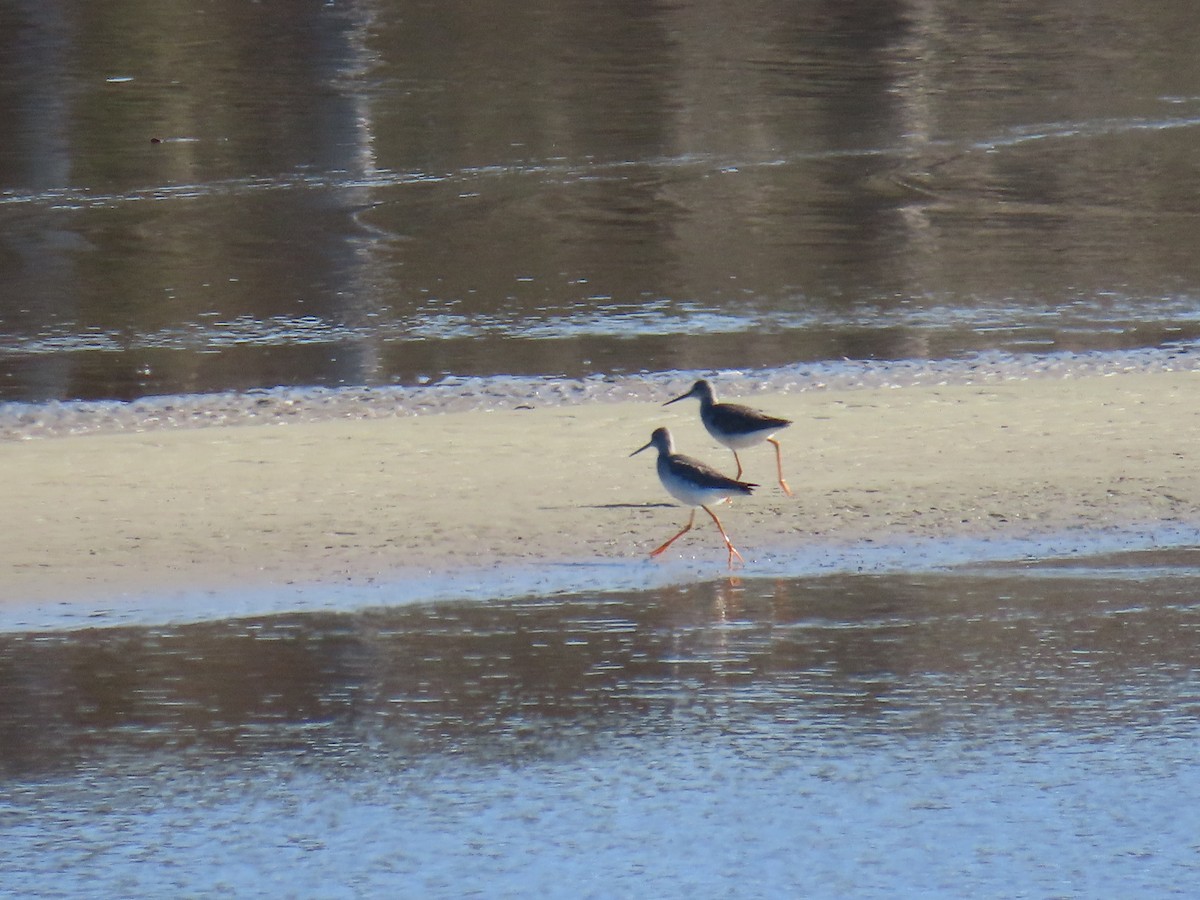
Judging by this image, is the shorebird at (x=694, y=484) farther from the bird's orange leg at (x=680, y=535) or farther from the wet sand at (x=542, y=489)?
the wet sand at (x=542, y=489)

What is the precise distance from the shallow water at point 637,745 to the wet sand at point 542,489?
26.3 inches

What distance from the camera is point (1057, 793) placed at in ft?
21.4

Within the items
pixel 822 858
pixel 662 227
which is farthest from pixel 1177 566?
pixel 662 227

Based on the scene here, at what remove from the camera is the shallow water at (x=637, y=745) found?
6047 millimetres

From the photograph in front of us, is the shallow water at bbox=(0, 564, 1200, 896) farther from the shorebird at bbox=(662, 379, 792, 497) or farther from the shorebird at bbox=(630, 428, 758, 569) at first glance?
the shorebird at bbox=(662, 379, 792, 497)

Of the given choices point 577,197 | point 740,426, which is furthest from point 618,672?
point 577,197

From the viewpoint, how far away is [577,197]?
19750 millimetres

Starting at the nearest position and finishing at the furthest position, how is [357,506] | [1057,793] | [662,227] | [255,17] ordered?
[1057,793] < [357,506] < [662,227] < [255,17]

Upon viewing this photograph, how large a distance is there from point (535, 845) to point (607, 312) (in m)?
9.03

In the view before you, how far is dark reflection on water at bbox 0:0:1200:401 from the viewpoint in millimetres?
14250

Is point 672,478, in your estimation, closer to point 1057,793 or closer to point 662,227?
point 1057,793

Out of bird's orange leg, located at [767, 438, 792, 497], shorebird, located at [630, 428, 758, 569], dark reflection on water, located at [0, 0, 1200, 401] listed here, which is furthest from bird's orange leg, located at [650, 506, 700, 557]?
dark reflection on water, located at [0, 0, 1200, 401]

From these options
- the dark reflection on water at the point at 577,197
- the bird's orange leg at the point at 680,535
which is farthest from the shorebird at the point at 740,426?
the dark reflection on water at the point at 577,197

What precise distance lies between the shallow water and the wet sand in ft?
2.19
